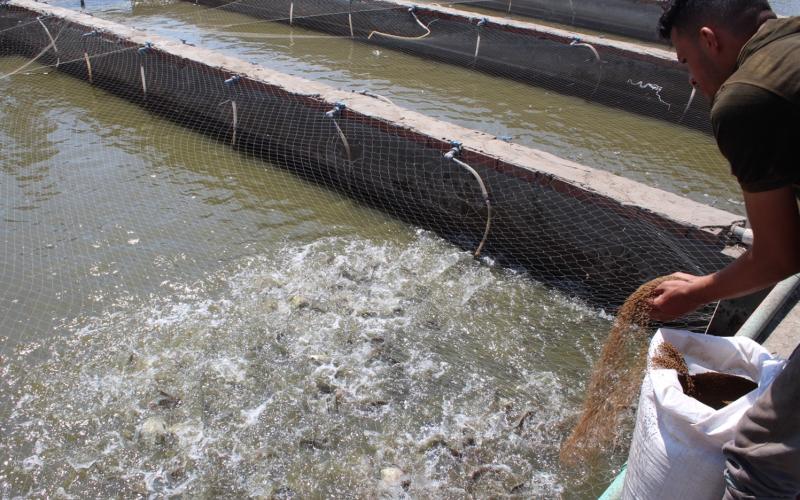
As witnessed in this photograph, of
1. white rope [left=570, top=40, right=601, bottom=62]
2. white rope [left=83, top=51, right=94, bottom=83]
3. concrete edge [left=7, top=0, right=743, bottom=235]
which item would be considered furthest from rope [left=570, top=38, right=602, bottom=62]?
white rope [left=83, top=51, right=94, bottom=83]

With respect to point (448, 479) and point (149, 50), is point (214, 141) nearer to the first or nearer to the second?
point (149, 50)

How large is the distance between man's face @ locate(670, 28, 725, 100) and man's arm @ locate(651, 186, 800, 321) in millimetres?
388

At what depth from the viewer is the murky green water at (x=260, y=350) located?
3.31m

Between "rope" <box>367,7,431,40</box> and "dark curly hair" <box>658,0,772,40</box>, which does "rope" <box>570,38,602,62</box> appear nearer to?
"rope" <box>367,7,431,40</box>

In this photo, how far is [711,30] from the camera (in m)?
1.67

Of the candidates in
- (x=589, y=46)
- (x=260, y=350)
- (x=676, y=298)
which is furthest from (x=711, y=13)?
(x=589, y=46)

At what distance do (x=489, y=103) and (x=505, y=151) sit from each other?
12.7 ft

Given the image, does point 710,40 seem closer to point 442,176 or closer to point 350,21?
point 442,176

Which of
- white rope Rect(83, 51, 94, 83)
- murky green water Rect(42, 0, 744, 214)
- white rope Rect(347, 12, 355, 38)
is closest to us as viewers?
murky green water Rect(42, 0, 744, 214)

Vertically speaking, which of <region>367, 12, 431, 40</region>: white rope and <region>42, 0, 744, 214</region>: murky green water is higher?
<region>367, 12, 431, 40</region>: white rope

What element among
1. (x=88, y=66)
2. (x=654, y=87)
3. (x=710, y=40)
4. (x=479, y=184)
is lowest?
(x=479, y=184)

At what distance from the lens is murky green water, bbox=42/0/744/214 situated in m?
7.40

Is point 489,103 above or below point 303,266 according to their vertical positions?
above

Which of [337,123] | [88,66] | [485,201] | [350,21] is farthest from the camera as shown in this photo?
[350,21]
